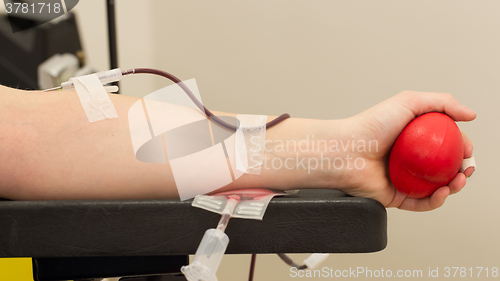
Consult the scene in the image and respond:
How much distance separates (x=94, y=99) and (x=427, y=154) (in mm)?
479

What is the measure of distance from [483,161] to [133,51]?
1226 millimetres

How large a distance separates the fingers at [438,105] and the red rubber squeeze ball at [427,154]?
27 mm

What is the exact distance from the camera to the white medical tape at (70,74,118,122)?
52 centimetres

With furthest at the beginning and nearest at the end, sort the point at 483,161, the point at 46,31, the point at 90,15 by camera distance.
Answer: the point at 90,15
the point at 46,31
the point at 483,161

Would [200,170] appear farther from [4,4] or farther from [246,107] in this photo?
[4,4]

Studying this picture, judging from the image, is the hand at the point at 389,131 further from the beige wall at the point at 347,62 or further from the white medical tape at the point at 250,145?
the beige wall at the point at 347,62

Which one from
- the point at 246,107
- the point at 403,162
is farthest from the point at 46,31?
the point at 403,162

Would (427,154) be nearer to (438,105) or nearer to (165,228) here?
(438,105)

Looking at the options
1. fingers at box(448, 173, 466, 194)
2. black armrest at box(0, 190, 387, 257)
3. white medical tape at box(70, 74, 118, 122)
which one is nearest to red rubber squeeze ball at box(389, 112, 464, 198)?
fingers at box(448, 173, 466, 194)

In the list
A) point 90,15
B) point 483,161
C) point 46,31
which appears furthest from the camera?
point 90,15

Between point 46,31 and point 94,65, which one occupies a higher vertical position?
point 46,31

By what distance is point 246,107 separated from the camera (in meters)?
1.20

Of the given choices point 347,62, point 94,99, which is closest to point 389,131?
point 94,99

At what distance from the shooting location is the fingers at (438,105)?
53 centimetres
